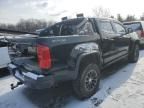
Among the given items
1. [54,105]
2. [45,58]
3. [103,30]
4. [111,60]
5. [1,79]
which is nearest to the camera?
[45,58]

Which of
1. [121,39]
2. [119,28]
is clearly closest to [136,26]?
[119,28]

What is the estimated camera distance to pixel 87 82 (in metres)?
4.56

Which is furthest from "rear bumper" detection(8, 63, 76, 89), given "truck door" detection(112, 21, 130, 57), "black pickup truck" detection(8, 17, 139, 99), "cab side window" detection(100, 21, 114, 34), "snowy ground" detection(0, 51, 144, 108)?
"truck door" detection(112, 21, 130, 57)

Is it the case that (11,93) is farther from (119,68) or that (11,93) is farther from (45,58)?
(119,68)

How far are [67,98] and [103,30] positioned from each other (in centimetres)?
193

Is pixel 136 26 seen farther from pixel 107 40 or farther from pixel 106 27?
pixel 107 40

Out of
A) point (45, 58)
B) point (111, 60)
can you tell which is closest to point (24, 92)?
point (45, 58)

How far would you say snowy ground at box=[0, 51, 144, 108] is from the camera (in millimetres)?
4316

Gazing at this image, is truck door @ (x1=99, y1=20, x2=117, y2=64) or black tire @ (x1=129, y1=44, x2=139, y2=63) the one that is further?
black tire @ (x1=129, y1=44, x2=139, y2=63)

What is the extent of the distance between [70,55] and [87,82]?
894mm

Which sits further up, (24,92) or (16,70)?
(16,70)

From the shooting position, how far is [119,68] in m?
6.83

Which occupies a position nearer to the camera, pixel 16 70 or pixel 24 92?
pixel 16 70

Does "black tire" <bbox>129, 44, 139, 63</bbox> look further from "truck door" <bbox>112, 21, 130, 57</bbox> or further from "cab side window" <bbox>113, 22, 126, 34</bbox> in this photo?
"cab side window" <bbox>113, 22, 126, 34</bbox>
